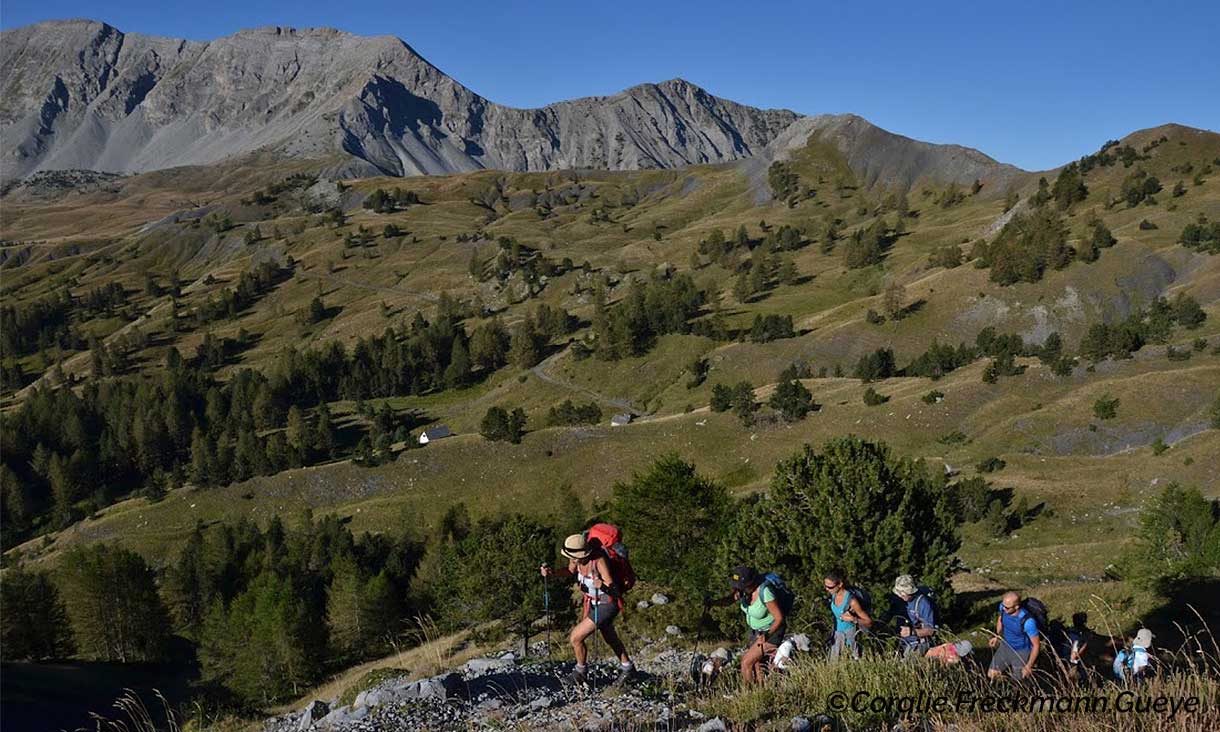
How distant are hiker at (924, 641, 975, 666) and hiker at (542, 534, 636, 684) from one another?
4.78 meters

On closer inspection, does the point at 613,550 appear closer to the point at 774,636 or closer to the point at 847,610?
the point at 774,636

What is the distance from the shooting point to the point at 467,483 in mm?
80000

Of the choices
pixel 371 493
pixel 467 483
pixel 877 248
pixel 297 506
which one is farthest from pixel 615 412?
pixel 877 248

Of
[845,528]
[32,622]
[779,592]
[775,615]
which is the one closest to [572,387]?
[32,622]

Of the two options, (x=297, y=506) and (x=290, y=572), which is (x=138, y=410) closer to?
(x=297, y=506)

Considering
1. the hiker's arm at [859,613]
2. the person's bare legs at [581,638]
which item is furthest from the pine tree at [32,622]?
the hiker's arm at [859,613]

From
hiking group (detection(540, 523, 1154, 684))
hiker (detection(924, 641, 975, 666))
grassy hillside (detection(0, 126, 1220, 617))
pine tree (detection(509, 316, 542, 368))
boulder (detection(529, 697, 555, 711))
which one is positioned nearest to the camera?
hiker (detection(924, 641, 975, 666))

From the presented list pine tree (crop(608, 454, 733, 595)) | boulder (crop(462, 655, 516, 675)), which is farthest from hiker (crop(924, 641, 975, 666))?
pine tree (crop(608, 454, 733, 595))

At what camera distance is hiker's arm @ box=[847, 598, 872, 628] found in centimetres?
1180

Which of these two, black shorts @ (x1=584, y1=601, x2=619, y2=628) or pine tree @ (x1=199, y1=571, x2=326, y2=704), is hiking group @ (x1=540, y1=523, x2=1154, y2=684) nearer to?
black shorts @ (x1=584, y1=601, x2=619, y2=628)

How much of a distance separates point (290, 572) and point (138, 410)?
8036 centimetres

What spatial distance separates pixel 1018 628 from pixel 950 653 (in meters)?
1.58

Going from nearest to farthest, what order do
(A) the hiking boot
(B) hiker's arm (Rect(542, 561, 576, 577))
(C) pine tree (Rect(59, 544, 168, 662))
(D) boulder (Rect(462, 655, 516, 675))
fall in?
(A) the hiking boot → (B) hiker's arm (Rect(542, 561, 576, 577)) → (D) boulder (Rect(462, 655, 516, 675)) → (C) pine tree (Rect(59, 544, 168, 662))

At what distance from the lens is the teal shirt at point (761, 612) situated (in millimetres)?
11781
